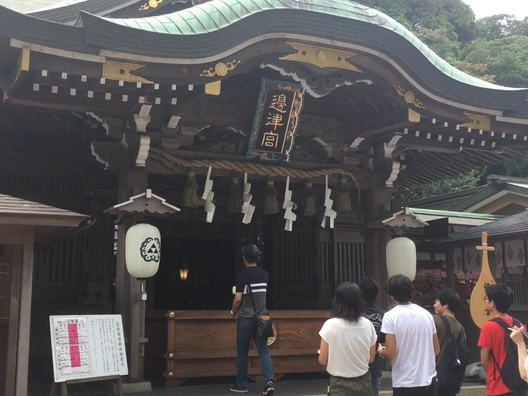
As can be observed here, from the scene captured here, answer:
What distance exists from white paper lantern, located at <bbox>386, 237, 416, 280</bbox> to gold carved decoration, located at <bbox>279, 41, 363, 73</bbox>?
2987 mm

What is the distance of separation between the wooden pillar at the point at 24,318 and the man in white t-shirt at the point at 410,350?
3.89 metres

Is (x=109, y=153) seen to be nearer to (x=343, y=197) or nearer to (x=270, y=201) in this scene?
(x=270, y=201)

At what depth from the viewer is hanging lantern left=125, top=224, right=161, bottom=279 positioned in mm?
7895

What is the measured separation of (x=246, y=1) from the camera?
27.1 ft

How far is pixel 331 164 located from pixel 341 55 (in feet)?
6.98

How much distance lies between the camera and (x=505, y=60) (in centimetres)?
3297

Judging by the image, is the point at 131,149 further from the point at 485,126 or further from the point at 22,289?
the point at 485,126

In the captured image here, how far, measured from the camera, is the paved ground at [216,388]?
7.85 metres

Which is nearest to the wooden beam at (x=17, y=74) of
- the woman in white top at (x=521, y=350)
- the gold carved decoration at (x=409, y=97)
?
the gold carved decoration at (x=409, y=97)

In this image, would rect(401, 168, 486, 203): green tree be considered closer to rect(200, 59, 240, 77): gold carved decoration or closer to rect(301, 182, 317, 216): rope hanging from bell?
rect(301, 182, 317, 216): rope hanging from bell

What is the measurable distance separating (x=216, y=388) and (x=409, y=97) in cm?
507

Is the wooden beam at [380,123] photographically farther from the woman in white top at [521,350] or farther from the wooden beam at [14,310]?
the wooden beam at [14,310]

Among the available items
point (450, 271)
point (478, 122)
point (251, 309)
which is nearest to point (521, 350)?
point (251, 309)

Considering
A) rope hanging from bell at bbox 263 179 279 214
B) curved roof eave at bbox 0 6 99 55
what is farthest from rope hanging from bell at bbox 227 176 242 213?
curved roof eave at bbox 0 6 99 55
